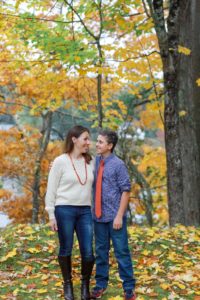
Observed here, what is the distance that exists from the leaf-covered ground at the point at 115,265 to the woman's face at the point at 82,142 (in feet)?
5.51

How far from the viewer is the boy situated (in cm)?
464

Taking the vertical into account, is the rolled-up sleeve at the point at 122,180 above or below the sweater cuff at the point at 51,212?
above

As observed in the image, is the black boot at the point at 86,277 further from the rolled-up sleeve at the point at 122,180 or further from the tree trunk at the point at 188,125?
the tree trunk at the point at 188,125

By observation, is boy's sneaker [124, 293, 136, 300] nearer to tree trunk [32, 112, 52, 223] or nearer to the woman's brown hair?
the woman's brown hair

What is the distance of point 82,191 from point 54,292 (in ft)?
4.41

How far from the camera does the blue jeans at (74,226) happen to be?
4602 millimetres

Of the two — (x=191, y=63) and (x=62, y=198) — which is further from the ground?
(x=191, y=63)

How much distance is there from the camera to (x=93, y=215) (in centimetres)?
483

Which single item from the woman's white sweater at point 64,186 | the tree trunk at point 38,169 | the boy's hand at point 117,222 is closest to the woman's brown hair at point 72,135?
the woman's white sweater at point 64,186

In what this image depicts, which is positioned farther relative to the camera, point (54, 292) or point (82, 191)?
point (54, 292)

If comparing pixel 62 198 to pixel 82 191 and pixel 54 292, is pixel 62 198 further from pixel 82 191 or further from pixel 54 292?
pixel 54 292

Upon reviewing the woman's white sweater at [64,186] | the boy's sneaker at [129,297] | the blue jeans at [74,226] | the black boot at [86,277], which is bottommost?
the boy's sneaker at [129,297]

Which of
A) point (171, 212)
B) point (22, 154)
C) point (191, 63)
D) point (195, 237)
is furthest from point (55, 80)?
point (22, 154)

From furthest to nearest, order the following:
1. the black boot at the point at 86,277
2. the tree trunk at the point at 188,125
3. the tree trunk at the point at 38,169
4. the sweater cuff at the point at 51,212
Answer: the tree trunk at the point at 38,169 < the tree trunk at the point at 188,125 < the black boot at the point at 86,277 < the sweater cuff at the point at 51,212
